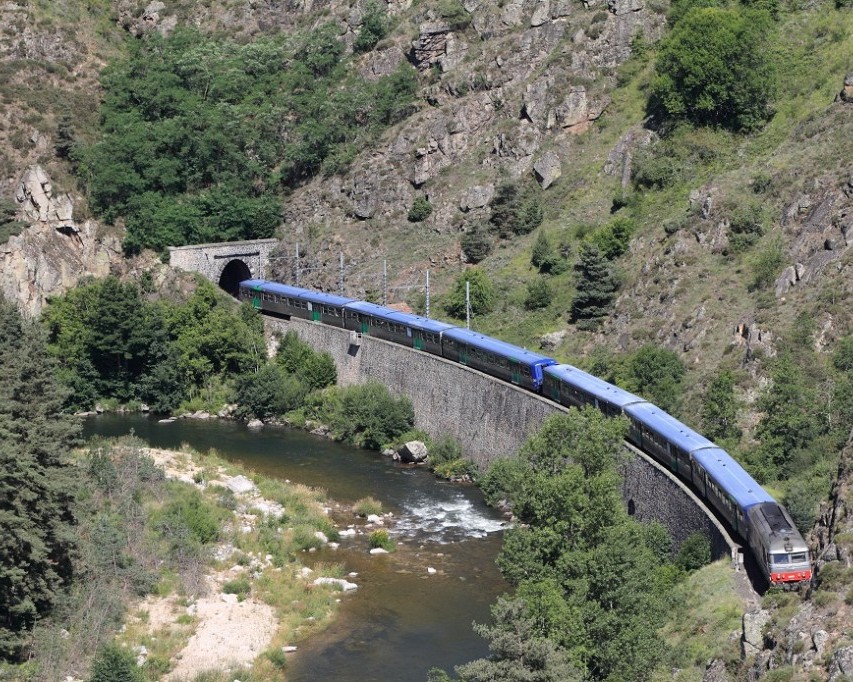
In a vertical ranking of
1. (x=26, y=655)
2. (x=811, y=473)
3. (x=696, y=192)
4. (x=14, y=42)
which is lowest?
(x=26, y=655)

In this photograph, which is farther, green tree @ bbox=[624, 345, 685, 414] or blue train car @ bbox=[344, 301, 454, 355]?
blue train car @ bbox=[344, 301, 454, 355]

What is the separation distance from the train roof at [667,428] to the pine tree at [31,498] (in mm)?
21796

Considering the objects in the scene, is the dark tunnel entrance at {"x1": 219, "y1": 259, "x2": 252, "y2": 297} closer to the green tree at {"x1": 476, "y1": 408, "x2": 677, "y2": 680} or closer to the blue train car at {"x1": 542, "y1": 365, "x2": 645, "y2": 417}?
the blue train car at {"x1": 542, "y1": 365, "x2": 645, "y2": 417}

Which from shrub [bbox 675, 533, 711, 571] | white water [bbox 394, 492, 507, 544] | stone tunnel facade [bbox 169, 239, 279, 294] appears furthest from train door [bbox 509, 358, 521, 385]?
stone tunnel facade [bbox 169, 239, 279, 294]

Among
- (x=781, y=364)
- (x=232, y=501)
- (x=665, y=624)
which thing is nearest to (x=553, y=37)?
(x=781, y=364)

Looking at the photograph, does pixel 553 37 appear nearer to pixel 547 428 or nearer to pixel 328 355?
pixel 328 355

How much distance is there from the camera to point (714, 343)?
63.2 metres

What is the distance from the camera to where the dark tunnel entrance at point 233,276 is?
95.6 meters

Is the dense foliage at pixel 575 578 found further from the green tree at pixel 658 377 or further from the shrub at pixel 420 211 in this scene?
the shrub at pixel 420 211

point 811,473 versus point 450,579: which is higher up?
point 811,473

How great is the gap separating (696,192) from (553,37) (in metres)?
22.1

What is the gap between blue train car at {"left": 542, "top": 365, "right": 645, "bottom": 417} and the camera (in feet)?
182

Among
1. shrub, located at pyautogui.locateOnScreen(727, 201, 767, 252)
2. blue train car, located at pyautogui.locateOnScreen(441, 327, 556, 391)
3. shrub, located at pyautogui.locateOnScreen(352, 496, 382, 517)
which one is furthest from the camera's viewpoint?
shrub, located at pyautogui.locateOnScreen(727, 201, 767, 252)

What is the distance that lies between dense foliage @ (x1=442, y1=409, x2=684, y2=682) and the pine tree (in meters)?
14.3
